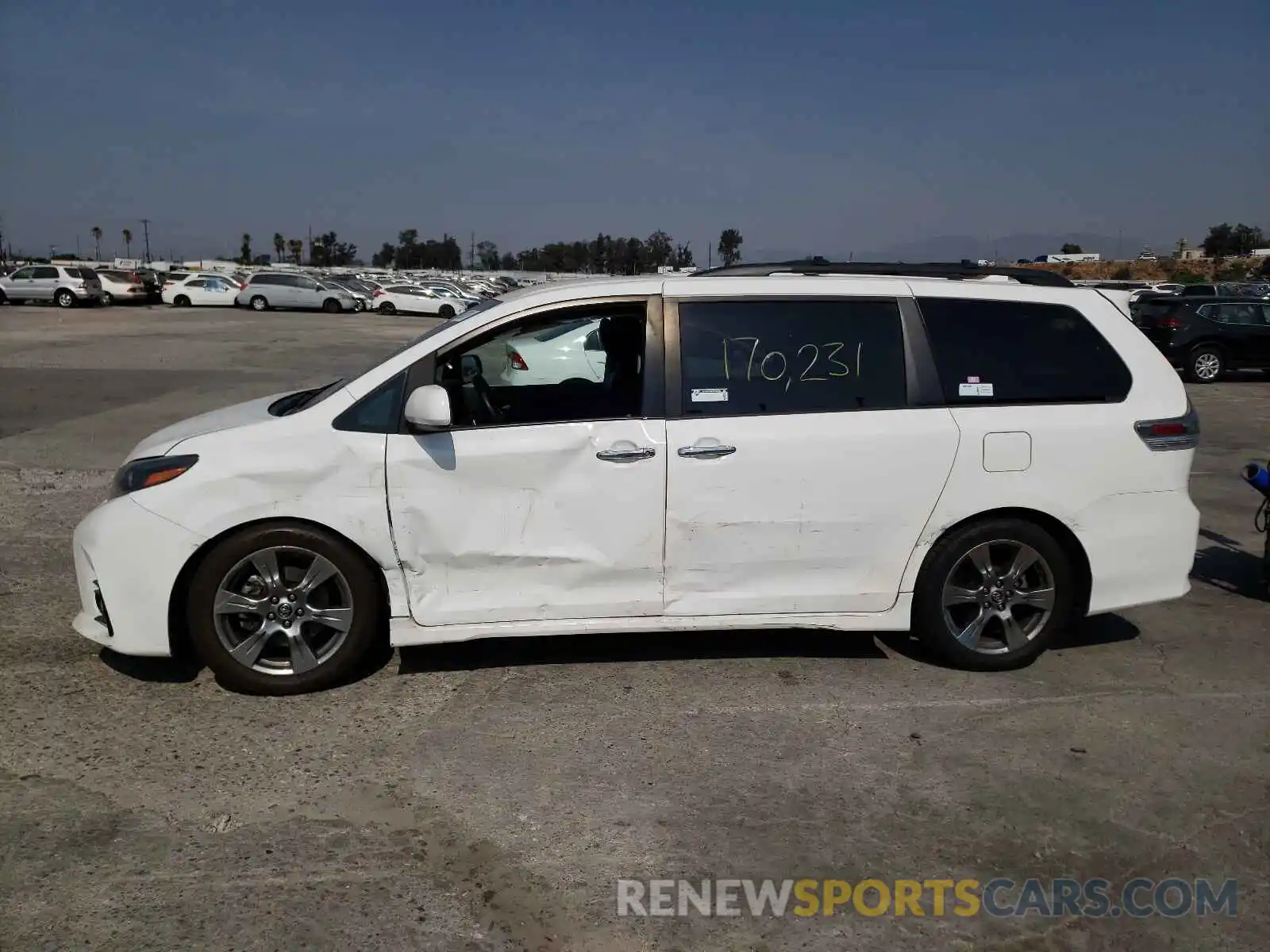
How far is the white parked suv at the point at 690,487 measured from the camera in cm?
427

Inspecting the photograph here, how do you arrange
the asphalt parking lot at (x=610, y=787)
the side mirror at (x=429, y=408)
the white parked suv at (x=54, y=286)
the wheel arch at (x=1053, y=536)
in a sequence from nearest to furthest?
the asphalt parking lot at (x=610, y=787) → the side mirror at (x=429, y=408) → the wheel arch at (x=1053, y=536) → the white parked suv at (x=54, y=286)

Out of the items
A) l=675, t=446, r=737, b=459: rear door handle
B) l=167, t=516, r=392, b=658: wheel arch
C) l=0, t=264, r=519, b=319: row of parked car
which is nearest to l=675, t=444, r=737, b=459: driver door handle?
l=675, t=446, r=737, b=459: rear door handle

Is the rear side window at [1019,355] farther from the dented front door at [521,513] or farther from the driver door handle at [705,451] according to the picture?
the dented front door at [521,513]

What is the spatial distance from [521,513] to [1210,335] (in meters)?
19.1

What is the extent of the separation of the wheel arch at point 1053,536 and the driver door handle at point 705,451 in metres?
1.06

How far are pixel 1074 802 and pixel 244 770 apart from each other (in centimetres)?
299

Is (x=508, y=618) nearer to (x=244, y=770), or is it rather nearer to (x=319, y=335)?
(x=244, y=770)

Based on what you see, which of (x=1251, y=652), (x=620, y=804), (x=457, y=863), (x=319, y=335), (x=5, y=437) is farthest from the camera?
(x=319, y=335)

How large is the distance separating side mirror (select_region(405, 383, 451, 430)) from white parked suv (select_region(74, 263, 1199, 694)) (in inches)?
0.4

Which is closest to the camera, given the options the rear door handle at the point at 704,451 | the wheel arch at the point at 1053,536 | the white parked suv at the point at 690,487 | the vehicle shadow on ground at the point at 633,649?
the white parked suv at the point at 690,487

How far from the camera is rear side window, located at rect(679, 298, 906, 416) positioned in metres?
4.50

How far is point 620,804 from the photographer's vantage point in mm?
3582

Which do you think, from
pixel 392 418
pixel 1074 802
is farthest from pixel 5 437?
pixel 1074 802
